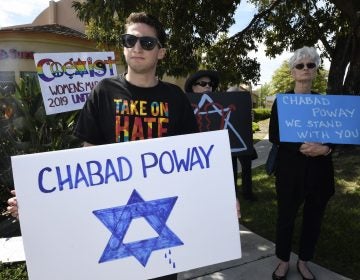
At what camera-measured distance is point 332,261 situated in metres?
3.58

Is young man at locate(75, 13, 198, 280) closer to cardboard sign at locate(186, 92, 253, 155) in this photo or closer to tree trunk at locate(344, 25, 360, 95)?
cardboard sign at locate(186, 92, 253, 155)

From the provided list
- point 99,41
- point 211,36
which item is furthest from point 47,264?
point 99,41

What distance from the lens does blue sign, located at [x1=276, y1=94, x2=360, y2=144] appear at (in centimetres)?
276

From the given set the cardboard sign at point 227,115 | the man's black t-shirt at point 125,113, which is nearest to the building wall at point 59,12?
the cardboard sign at point 227,115

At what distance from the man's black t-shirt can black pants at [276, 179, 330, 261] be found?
4.92 feet

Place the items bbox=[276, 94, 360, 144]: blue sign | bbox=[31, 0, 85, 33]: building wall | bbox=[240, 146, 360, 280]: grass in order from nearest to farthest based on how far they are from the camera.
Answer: bbox=[276, 94, 360, 144]: blue sign, bbox=[240, 146, 360, 280]: grass, bbox=[31, 0, 85, 33]: building wall

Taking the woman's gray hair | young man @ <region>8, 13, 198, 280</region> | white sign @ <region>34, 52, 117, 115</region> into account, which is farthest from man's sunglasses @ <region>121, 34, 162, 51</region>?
white sign @ <region>34, 52, 117, 115</region>

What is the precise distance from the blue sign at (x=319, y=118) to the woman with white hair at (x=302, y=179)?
106mm

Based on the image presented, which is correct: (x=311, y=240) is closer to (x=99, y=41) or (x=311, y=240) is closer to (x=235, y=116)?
(x=235, y=116)

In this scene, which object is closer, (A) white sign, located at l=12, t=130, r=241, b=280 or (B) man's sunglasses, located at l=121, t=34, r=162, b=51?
(A) white sign, located at l=12, t=130, r=241, b=280

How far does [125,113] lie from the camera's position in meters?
1.93

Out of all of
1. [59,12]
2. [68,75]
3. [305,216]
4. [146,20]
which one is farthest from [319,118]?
[59,12]

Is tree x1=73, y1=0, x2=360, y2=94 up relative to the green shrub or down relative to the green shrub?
up

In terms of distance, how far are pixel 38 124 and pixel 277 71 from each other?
67.1m
